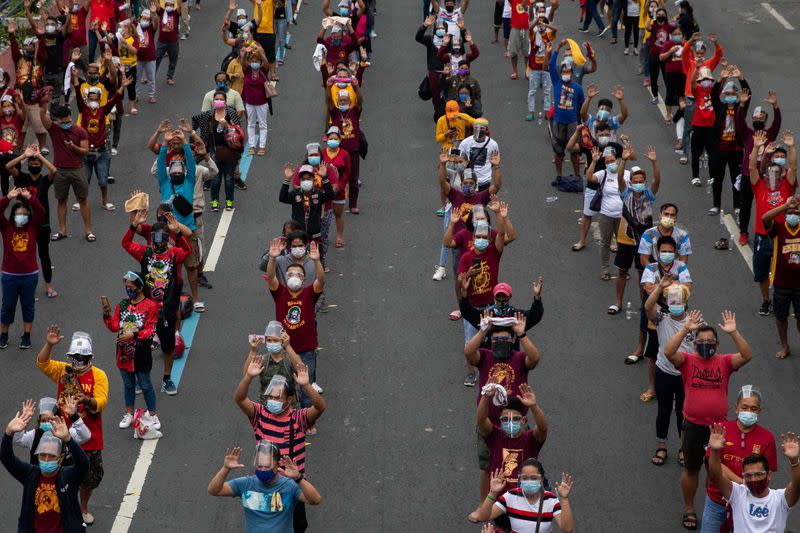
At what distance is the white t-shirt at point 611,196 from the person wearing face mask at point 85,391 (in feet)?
23.7

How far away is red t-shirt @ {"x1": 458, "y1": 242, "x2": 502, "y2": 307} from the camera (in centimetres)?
1482

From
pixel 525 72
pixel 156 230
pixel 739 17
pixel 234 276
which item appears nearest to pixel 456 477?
pixel 156 230

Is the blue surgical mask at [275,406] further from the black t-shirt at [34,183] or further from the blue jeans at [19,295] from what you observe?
the black t-shirt at [34,183]

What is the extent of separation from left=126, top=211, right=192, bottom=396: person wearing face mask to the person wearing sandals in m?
4.95

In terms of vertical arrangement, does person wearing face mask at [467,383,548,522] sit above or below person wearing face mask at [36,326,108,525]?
above

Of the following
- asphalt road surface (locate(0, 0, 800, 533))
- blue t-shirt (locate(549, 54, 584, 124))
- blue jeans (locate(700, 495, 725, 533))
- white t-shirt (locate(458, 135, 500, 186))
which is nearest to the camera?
blue jeans (locate(700, 495, 725, 533))

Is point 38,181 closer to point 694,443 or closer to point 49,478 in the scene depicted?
point 49,478

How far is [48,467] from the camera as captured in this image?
35.4 feet

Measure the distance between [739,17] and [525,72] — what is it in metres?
6.91

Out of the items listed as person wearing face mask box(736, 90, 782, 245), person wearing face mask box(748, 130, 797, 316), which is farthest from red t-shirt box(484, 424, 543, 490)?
person wearing face mask box(736, 90, 782, 245)

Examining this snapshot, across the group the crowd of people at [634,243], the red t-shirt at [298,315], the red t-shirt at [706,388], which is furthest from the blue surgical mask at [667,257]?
the red t-shirt at [298,315]

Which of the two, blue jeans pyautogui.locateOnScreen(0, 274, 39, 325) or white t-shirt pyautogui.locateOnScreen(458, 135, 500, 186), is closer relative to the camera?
blue jeans pyautogui.locateOnScreen(0, 274, 39, 325)

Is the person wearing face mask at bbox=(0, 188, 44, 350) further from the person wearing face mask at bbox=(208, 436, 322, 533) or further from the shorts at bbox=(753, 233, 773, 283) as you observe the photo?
the shorts at bbox=(753, 233, 773, 283)

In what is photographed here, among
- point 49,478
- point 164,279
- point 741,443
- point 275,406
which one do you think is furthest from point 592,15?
point 49,478
